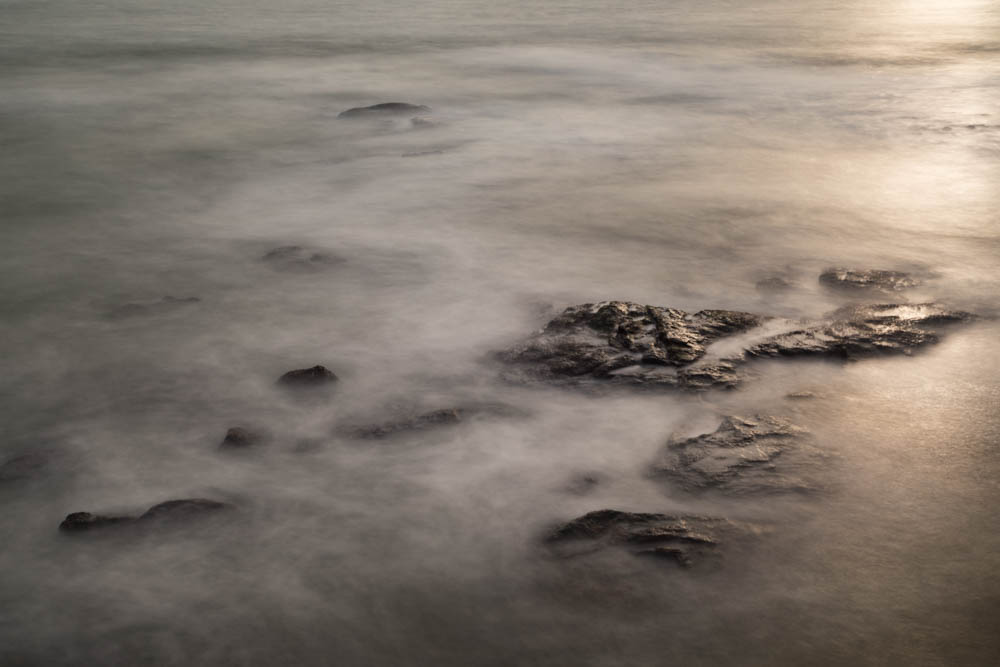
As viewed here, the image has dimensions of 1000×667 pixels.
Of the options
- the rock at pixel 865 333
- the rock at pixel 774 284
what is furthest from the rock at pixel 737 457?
the rock at pixel 774 284

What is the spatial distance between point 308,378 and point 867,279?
2.19 m

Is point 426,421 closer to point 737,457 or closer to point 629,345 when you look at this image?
point 629,345

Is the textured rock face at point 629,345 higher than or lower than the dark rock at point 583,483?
higher

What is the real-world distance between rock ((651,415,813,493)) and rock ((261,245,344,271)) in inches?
77.8

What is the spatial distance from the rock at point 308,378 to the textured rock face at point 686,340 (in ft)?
1.90

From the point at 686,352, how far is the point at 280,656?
1.61 m

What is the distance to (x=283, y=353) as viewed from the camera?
3.08 meters

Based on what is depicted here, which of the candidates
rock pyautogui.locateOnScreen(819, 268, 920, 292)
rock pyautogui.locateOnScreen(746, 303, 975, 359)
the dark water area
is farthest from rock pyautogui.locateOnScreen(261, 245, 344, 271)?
rock pyautogui.locateOnScreen(819, 268, 920, 292)

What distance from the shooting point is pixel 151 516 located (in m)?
2.19

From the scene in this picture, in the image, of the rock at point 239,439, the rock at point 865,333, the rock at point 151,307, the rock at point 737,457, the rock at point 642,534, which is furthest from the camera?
the rock at point 151,307

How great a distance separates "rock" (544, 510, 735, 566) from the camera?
2041 mm

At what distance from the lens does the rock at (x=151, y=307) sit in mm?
3430

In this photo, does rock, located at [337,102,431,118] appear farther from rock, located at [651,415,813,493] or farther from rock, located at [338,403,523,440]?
rock, located at [651,415,813,493]

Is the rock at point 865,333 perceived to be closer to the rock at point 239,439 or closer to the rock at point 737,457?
the rock at point 737,457
